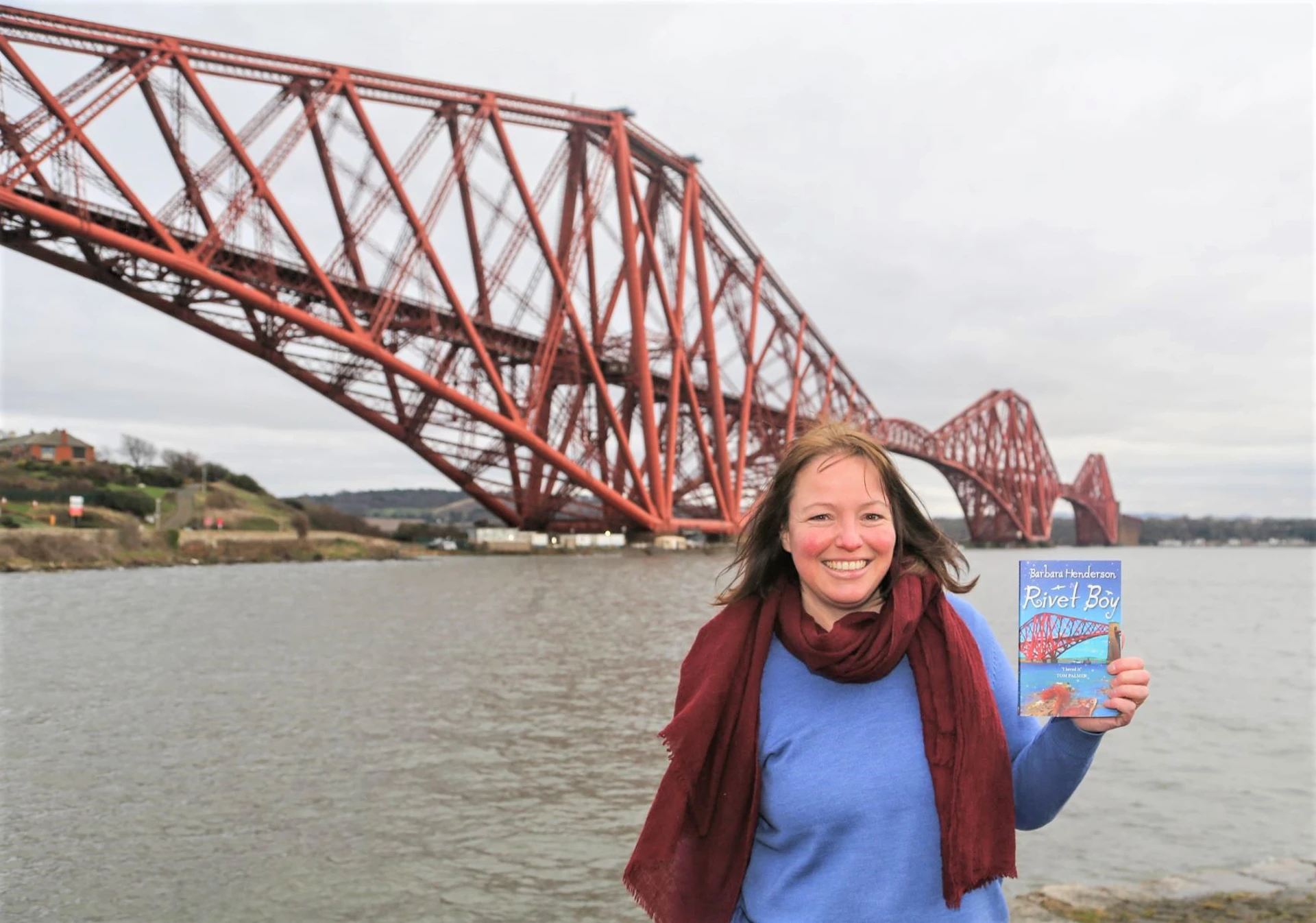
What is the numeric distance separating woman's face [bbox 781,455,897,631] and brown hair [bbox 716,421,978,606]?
0.03 metres

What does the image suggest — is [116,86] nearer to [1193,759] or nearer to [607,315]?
[607,315]

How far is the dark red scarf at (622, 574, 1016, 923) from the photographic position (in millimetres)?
1901

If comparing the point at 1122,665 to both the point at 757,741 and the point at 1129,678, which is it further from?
the point at 757,741

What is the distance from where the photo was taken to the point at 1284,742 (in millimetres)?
10305

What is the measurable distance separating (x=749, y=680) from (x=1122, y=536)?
138258mm

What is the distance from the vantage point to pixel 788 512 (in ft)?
7.19

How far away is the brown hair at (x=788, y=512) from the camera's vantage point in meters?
2.11

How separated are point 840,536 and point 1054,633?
0.41 meters

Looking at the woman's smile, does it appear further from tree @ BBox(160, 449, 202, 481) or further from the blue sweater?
tree @ BBox(160, 449, 202, 481)

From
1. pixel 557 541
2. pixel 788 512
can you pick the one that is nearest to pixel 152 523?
pixel 557 541

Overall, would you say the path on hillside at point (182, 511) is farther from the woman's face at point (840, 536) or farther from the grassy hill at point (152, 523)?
the woman's face at point (840, 536)

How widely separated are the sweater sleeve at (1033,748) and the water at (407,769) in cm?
350

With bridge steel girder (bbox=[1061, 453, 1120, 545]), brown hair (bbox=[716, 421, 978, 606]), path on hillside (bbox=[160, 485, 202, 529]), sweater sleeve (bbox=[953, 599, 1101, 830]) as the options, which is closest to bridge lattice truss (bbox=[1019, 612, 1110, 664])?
sweater sleeve (bbox=[953, 599, 1101, 830])

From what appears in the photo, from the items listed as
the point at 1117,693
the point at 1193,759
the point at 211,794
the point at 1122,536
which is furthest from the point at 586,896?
the point at 1122,536
